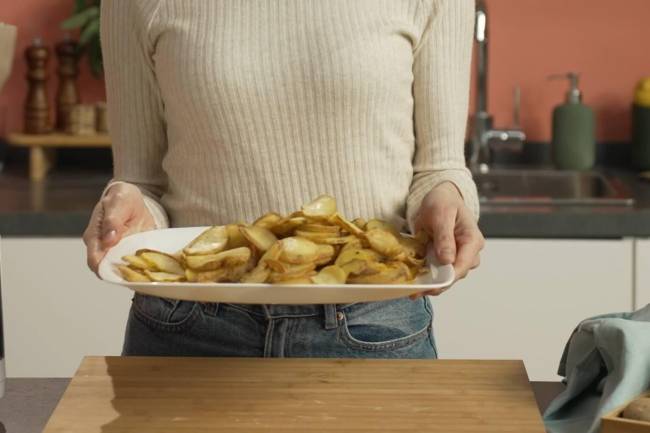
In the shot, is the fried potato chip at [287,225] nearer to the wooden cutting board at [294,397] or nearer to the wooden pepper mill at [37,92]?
the wooden cutting board at [294,397]

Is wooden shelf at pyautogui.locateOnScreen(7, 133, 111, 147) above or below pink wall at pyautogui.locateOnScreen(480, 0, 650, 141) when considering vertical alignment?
below

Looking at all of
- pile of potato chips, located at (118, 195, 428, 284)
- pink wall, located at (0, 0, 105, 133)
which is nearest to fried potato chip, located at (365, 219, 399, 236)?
pile of potato chips, located at (118, 195, 428, 284)

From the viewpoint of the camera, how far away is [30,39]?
279 cm

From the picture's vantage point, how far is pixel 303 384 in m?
1.15

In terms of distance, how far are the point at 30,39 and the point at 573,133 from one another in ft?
4.14

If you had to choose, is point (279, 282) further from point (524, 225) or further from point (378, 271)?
point (524, 225)

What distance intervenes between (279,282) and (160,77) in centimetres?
49

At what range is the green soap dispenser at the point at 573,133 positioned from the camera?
2.62 meters

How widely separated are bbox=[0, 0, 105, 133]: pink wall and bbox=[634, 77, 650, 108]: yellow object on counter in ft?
4.00

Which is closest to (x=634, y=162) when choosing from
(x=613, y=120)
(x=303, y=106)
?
(x=613, y=120)

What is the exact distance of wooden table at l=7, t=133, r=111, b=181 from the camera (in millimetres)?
2600

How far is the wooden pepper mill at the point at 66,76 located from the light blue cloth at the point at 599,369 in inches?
70.7

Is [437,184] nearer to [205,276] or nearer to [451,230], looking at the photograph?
[451,230]

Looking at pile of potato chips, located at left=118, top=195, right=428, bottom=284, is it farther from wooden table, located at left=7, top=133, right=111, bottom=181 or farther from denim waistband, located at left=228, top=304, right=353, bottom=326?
wooden table, located at left=7, top=133, right=111, bottom=181
